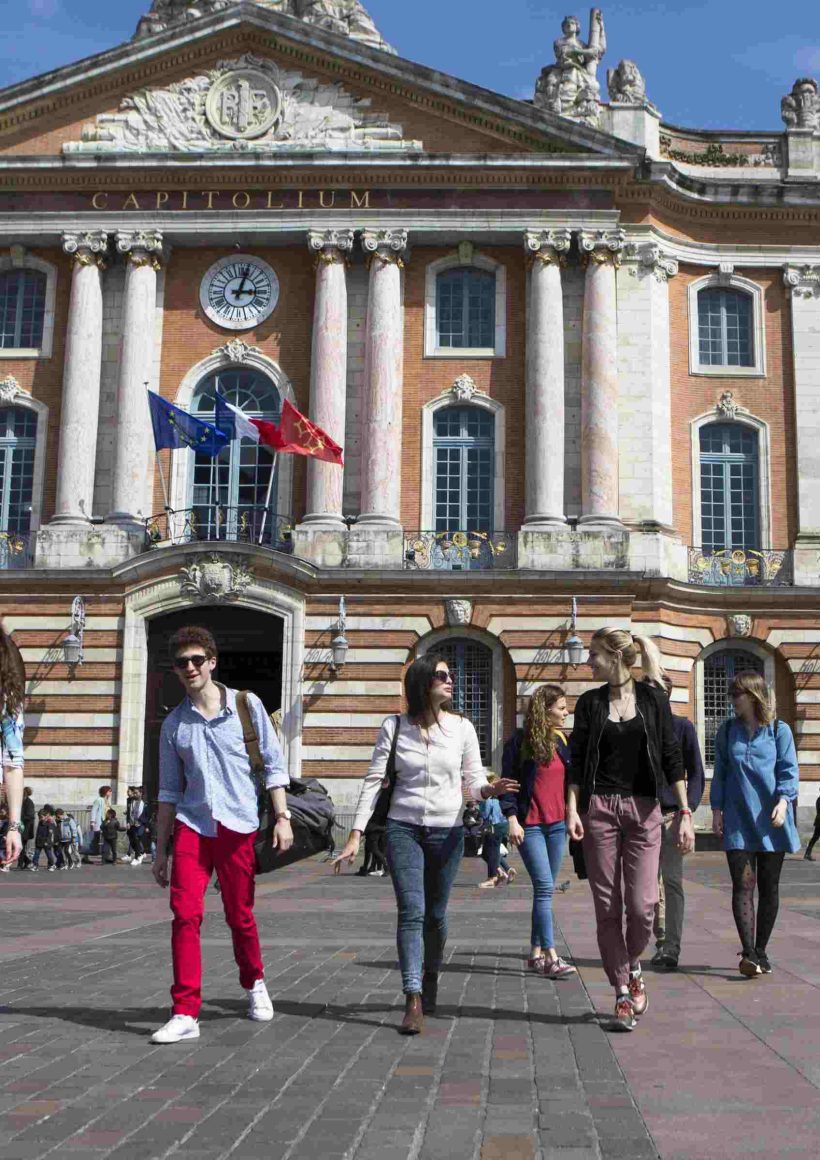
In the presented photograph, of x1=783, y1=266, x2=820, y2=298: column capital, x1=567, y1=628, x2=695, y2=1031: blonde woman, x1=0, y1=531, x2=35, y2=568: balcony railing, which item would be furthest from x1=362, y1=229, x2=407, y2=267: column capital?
x1=567, y1=628, x2=695, y2=1031: blonde woman

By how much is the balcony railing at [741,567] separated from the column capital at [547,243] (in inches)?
281

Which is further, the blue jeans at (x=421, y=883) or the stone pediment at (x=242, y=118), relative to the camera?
the stone pediment at (x=242, y=118)

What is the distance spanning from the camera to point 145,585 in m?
29.8

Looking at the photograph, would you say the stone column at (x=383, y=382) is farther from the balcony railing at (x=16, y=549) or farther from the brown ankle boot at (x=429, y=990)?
the brown ankle boot at (x=429, y=990)

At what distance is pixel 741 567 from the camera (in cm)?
3188

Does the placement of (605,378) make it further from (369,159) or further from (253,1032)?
(253,1032)

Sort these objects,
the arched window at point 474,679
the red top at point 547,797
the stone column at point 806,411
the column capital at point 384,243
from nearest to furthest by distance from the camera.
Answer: the red top at point 547,797 → the arched window at point 474,679 → the column capital at point 384,243 → the stone column at point 806,411

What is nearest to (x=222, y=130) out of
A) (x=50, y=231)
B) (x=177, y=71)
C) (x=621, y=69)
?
(x=177, y=71)

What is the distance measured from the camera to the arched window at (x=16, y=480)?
31.2 metres

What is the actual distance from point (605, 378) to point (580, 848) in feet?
77.0

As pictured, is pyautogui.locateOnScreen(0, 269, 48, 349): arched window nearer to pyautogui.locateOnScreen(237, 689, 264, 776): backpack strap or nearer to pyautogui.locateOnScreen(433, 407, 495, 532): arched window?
pyautogui.locateOnScreen(433, 407, 495, 532): arched window

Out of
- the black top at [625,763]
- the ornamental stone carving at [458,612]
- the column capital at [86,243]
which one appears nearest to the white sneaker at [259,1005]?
the black top at [625,763]

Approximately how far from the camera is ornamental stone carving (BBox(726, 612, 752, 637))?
1235 inches

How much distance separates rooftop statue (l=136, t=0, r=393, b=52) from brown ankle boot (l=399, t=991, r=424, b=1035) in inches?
1214
